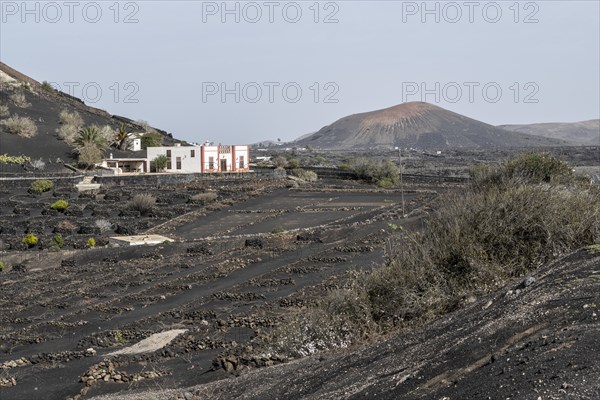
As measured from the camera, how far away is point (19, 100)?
81062 millimetres

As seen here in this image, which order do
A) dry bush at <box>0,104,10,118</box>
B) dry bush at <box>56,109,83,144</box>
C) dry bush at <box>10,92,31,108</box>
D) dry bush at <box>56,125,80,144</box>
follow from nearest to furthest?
dry bush at <box>56,125,80,144</box> < dry bush at <box>56,109,83,144</box> < dry bush at <box>0,104,10,118</box> < dry bush at <box>10,92,31,108</box>

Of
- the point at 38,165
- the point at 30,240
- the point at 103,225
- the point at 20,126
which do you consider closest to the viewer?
the point at 30,240

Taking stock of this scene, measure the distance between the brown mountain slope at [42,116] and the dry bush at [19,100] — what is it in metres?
0.40

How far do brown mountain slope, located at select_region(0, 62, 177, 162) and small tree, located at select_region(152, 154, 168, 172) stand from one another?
547cm

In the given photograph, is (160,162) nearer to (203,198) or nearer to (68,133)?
(68,133)

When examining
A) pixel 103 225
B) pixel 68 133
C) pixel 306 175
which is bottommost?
pixel 103 225

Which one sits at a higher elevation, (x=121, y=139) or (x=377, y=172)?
(x=121, y=139)

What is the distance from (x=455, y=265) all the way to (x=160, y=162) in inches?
2228

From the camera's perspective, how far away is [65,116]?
77.7 m

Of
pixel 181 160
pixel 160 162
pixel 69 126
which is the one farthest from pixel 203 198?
pixel 69 126

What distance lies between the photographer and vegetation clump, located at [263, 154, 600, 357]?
13.1 metres

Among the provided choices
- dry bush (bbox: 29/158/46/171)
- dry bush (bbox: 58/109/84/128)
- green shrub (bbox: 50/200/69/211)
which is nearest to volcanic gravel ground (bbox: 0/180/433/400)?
green shrub (bbox: 50/200/69/211)

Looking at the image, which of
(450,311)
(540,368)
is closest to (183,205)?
(450,311)

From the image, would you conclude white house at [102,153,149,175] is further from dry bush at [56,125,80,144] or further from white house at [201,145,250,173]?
white house at [201,145,250,173]
